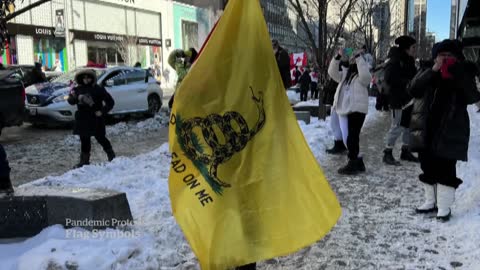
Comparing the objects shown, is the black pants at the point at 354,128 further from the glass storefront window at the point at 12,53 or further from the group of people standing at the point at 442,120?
the glass storefront window at the point at 12,53

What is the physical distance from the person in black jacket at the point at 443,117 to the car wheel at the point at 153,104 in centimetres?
1125

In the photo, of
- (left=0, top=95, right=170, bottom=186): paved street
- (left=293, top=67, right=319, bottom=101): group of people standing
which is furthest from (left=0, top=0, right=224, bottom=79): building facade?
(left=0, top=95, right=170, bottom=186): paved street

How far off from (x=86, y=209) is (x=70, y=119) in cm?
900

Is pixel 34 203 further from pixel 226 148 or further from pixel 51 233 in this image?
pixel 226 148

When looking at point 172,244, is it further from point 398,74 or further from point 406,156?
point 406,156

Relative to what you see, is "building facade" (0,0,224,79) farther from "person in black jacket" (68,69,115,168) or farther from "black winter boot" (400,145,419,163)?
"black winter boot" (400,145,419,163)

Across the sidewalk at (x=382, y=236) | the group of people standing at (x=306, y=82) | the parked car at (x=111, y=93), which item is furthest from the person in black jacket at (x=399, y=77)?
the group of people standing at (x=306, y=82)

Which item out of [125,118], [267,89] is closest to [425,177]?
[267,89]

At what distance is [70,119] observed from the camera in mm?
12672

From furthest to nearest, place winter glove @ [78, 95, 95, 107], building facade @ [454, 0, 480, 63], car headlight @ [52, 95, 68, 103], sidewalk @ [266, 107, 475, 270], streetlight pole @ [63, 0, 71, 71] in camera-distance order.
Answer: streetlight pole @ [63, 0, 71, 71], building facade @ [454, 0, 480, 63], car headlight @ [52, 95, 68, 103], winter glove @ [78, 95, 95, 107], sidewalk @ [266, 107, 475, 270]

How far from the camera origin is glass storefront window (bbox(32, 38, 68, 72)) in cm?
3157

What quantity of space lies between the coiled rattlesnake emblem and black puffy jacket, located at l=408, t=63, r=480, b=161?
2.36 meters

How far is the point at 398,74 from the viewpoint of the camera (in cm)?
723

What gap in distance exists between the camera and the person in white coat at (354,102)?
267 inches
